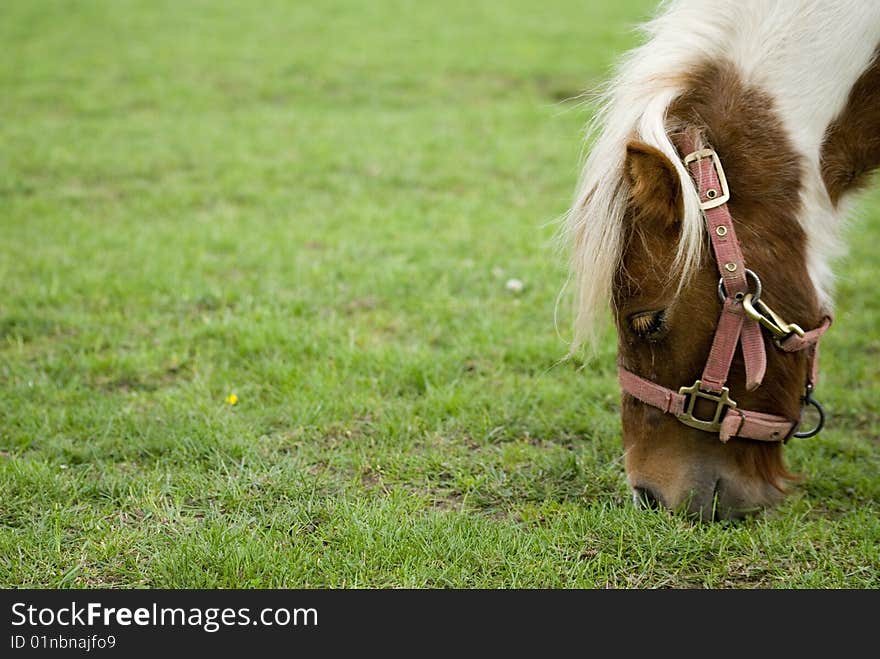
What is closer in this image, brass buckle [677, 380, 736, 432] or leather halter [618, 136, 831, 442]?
leather halter [618, 136, 831, 442]

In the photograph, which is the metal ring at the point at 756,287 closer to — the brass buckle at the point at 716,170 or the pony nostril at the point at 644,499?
the brass buckle at the point at 716,170

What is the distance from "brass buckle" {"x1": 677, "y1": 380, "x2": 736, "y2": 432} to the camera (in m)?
2.75

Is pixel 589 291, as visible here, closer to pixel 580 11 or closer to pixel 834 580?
pixel 834 580

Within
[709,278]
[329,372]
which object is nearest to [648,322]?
[709,278]

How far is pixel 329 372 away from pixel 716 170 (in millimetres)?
2208

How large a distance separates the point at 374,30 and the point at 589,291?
11.0 meters

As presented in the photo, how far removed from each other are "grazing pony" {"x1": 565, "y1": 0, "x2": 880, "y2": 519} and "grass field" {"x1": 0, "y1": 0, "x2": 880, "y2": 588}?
1.31 feet

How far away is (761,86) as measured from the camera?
108 inches

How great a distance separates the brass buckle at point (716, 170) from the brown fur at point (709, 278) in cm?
6

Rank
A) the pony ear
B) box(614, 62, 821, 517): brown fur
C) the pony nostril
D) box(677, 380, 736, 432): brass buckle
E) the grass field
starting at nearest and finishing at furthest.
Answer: the pony ear
box(614, 62, 821, 517): brown fur
box(677, 380, 736, 432): brass buckle
the grass field
the pony nostril

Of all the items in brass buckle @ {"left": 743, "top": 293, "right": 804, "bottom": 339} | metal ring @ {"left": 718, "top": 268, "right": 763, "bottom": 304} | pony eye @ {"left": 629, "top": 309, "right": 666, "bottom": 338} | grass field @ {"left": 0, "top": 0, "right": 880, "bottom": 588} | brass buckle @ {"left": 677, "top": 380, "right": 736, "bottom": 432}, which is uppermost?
metal ring @ {"left": 718, "top": 268, "right": 763, "bottom": 304}

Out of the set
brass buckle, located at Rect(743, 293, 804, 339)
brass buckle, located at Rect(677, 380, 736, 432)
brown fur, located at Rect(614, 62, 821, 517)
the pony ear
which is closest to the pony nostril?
brown fur, located at Rect(614, 62, 821, 517)

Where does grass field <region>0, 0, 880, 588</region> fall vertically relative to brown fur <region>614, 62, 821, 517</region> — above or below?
below

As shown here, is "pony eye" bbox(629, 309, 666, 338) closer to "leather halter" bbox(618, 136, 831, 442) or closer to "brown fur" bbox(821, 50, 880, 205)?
"leather halter" bbox(618, 136, 831, 442)
